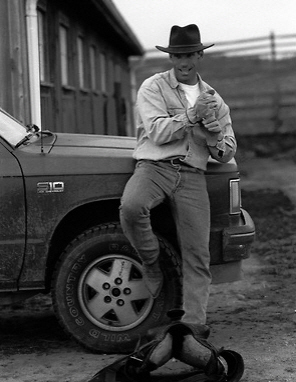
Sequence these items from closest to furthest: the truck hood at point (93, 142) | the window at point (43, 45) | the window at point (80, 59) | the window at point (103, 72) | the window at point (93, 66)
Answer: the truck hood at point (93, 142) < the window at point (43, 45) < the window at point (80, 59) < the window at point (93, 66) < the window at point (103, 72)

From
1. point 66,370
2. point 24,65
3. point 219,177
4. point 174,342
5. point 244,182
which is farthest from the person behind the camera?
point 244,182

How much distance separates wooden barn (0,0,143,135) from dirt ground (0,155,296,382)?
10.5 ft

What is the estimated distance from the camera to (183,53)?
6168 millimetres

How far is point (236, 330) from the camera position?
686 centimetres

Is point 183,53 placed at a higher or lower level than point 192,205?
higher

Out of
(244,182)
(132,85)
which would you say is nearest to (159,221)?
(244,182)

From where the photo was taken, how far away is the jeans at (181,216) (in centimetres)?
593

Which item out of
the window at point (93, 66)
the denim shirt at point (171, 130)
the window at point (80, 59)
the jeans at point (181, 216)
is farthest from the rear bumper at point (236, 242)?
the window at point (93, 66)

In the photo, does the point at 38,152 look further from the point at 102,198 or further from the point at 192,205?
the point at 192,205

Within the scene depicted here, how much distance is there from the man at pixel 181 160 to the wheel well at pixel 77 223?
0.39 metres

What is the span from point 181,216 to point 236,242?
0.50 metres

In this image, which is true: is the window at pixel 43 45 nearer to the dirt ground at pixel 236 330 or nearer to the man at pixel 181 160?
the dirt ground at pixel 236 330

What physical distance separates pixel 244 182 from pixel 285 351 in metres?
12.1

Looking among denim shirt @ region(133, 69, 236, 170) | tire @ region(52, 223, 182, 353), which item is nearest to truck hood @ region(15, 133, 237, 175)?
denim shirt @ region(133, 69, 236, 170)
